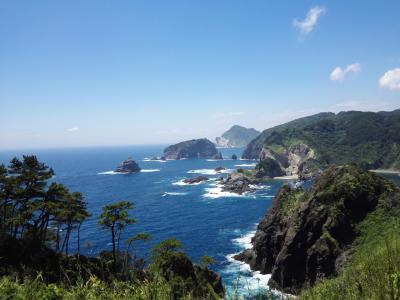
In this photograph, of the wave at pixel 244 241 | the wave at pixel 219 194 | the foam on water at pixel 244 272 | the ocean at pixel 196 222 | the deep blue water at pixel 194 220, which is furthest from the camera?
the wave at pixel 219 194

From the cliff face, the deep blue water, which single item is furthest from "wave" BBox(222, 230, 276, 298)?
the cliff face

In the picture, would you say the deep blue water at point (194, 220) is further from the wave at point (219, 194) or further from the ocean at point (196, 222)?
the wave at point (219, 194)

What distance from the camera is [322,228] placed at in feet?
261

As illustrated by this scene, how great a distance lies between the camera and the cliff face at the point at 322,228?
2963 inches

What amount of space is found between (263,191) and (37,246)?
5995 inches

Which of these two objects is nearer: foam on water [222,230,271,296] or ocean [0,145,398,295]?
foam on water [222,230,271,296]

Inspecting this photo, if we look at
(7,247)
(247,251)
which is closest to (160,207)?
(247,251)

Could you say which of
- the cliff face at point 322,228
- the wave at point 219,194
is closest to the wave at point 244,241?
the cliff face at point 322,228

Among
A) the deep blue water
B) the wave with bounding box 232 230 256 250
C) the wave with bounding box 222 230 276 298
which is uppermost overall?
the deep blue water

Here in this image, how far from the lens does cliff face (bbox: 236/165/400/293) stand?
75250mm

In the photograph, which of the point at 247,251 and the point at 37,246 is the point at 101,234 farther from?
the point at 37,246

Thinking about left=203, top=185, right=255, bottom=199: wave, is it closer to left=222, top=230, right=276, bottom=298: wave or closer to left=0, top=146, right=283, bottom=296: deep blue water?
left=0, top=146, right=283, bottom=296: deep blue water

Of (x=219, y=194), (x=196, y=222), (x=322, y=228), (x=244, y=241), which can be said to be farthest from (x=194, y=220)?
(x=322, y=228)

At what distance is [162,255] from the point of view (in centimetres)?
6188
